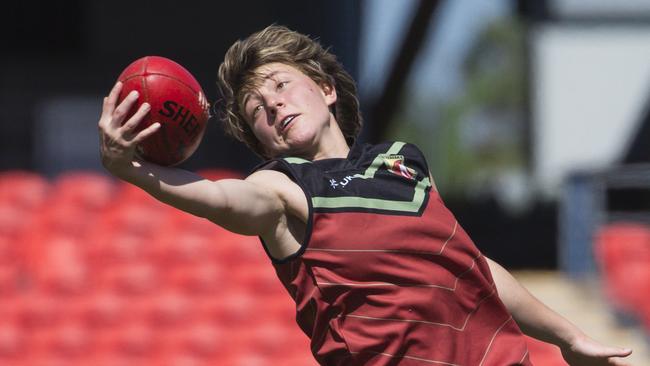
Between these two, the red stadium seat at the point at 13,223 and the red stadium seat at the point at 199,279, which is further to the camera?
the red stadium seat at the point at 13,223

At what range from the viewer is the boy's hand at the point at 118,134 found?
2.34 m

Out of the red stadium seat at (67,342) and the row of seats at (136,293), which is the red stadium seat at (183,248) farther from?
the red stadium seat at (67,342)

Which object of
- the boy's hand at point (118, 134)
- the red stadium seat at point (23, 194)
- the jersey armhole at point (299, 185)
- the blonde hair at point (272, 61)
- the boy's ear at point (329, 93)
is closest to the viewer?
the boy's hand at point (118, 134)

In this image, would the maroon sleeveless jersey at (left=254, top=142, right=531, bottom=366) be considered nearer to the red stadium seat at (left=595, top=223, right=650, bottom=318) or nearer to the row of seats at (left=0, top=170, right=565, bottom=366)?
Answer: the row of seats at (left=0, top=170, right=565, bottom=366)

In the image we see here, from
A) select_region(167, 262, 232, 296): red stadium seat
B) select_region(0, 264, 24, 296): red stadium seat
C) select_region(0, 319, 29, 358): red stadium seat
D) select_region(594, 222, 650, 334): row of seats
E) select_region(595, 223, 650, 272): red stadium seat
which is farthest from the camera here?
select_region(595, 223, 650, 272): red stadium seat

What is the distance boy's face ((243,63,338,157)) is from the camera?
2783mm

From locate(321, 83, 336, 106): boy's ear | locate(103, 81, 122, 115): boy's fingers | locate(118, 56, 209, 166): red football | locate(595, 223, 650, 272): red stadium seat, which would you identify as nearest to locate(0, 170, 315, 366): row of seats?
locate(595, 223, 650, 272): red stadium seat

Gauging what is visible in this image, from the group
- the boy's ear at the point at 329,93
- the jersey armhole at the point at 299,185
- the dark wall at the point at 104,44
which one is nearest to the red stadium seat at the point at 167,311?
the boy's ear at the point at 329,93

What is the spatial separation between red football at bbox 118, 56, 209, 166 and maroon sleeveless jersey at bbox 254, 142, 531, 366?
0.23 m

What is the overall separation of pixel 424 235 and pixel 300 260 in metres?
0.31

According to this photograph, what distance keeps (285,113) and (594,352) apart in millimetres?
1082

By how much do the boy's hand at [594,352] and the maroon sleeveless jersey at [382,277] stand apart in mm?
365

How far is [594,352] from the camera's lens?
120 inches

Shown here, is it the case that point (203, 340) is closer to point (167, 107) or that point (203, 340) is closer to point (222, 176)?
point (222, 176)
